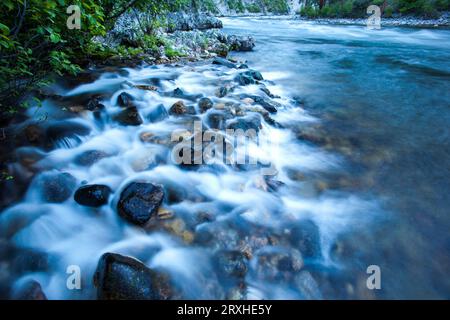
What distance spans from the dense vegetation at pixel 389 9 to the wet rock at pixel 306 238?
2778cm

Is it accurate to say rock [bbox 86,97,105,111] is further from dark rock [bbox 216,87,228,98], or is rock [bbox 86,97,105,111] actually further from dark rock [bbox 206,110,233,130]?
dark rock [bbox 216,87,228,98]

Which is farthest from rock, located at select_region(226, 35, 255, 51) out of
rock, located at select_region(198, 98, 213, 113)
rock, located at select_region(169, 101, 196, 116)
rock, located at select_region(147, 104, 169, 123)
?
rock, located at select_region(147, 104, 169, 123)

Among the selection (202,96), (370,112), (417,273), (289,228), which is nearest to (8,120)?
(202,96)

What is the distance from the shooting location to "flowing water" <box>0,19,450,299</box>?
8.24 ft

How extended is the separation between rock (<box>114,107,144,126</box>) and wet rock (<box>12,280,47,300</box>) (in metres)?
2.94

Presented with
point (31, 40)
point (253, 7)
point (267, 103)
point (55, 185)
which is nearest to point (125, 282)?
point (55, 185)

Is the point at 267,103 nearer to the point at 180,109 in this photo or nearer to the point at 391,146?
the point at 180,109

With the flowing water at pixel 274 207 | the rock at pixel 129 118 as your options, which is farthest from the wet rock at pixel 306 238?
the rock at pixel 129 118

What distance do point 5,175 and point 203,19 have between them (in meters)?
16.2

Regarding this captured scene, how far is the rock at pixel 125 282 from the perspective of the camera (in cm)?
210

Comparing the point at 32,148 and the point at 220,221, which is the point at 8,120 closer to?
the point at 32,148

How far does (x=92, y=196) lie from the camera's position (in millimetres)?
3025

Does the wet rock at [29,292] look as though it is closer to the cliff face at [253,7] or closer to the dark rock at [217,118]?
the dark rock at [217,118]

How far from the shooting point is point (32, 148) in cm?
370
